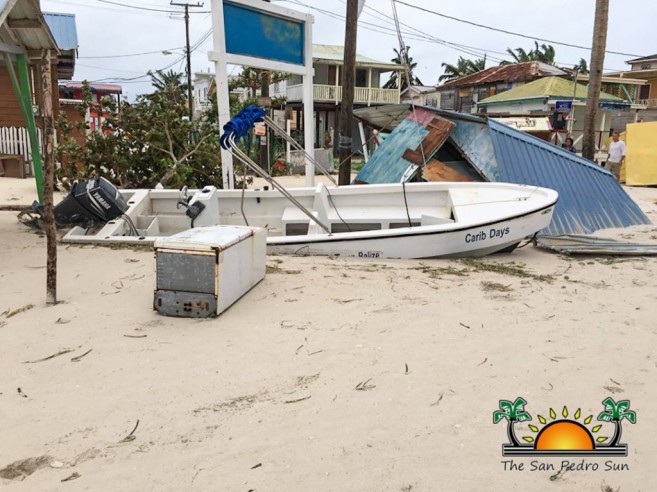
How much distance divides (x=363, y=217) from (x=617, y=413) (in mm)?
5311

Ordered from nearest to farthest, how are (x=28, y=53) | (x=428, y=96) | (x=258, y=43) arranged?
(x=28, y=53) < (x=258, y=43) < (x=428, y=96)

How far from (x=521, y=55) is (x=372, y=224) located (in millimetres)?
54090

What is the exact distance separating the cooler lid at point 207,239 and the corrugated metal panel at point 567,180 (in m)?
6.06

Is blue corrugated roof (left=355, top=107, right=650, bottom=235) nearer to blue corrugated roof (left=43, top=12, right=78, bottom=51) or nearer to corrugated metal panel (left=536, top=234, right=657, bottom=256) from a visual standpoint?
corrugated metal panel (left=536, top=234, right=657, bottom=256)

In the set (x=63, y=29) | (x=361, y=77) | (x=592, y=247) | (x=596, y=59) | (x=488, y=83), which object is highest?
(x=488, y=83)

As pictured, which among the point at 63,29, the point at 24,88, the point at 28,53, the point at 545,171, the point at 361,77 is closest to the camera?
the point at 28,53

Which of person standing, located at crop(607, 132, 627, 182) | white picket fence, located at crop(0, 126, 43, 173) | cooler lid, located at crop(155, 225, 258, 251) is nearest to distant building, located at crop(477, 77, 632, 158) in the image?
person standing, located at crop(607, 132, 627, 182)

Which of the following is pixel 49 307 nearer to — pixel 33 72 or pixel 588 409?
pixel 588 409

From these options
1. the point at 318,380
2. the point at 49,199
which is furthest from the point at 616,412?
the point at 49,199

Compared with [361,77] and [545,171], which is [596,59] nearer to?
[545,171]

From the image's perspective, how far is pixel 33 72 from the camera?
17125mm

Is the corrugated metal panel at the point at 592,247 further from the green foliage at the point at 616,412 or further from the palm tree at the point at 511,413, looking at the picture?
the palm tree at the point at 511,413

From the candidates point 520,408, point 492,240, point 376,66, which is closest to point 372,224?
point 492,240

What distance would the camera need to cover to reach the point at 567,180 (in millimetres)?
9953
